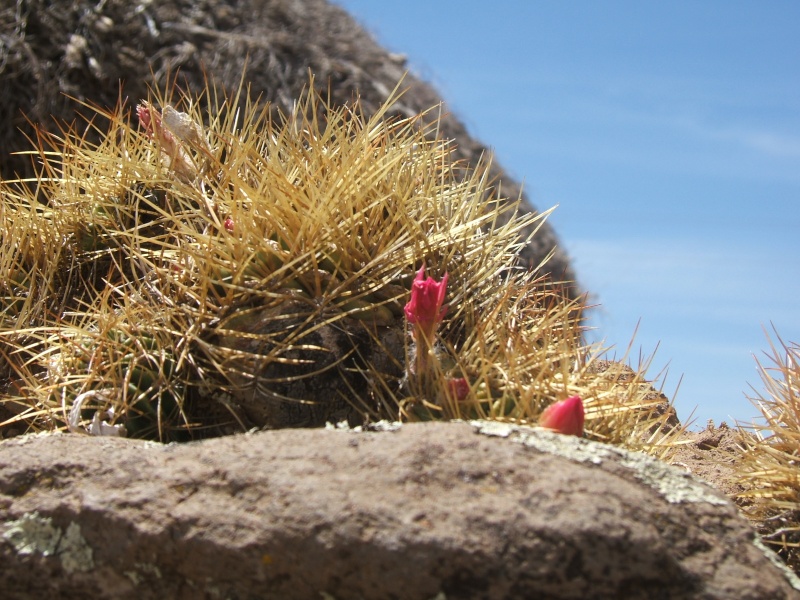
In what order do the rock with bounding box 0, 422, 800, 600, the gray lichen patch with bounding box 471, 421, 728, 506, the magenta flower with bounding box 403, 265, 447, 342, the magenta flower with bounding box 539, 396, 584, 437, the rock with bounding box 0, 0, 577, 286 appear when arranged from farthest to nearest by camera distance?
the rock with bounding box 0, 0, 577, 286, the magenta flower with bounding box 403, 265, 447, 342, the magenta flower with bounding box 539, 396, 584, 437, the gray lichen patch with bounding box 471, 421, 728, 506, the rock with bounding box 0, 422, 800, 600

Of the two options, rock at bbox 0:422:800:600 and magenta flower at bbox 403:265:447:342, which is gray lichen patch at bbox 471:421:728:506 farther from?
magenta flower at bbox 403:265:447:342

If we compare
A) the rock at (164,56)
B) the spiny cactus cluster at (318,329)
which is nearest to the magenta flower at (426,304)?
the spiny cactus cluster at (318,329)

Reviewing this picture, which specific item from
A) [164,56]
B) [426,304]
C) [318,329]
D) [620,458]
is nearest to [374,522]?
[620,458]

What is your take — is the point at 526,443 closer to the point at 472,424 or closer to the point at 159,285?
the point at 472,424

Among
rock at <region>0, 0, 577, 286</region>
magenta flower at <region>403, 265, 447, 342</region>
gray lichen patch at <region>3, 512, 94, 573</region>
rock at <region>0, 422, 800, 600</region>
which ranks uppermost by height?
rock at <region>0, 0, 577, 286</region>

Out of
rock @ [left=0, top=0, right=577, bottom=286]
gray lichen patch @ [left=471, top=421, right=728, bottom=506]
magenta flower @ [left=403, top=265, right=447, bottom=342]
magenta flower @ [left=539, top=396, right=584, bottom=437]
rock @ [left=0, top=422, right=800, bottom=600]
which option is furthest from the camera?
rock @ [left=0, top=0, right=577, bottom=286]

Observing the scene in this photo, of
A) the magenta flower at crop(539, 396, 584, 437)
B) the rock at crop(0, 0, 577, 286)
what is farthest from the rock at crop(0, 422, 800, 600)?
the rock at crop(0, 0, 577, 286)
